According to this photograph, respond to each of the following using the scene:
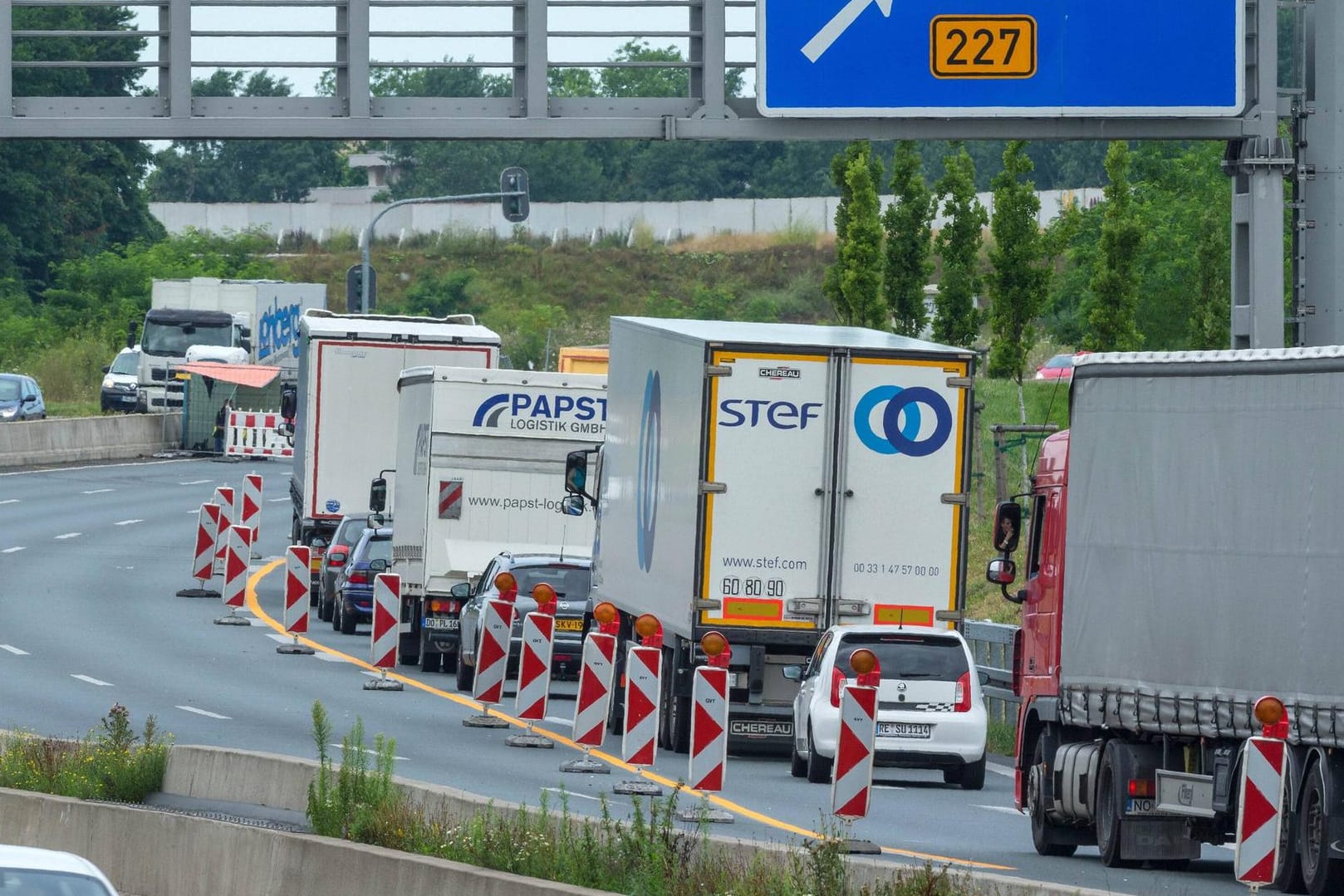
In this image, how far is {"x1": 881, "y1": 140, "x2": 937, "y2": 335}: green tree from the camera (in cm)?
4459

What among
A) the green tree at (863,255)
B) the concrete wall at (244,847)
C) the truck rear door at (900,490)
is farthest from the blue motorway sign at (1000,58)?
the green tree at (863,255)

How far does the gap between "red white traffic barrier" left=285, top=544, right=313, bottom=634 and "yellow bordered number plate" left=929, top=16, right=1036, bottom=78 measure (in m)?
15.6

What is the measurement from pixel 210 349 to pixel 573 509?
46399 mm

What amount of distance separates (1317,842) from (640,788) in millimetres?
6244

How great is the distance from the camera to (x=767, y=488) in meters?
22.1

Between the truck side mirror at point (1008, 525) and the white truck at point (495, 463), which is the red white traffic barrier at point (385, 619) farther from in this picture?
the truck side mirror at point (1008, 525)

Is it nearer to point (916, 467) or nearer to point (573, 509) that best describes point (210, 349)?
point (573, 509)

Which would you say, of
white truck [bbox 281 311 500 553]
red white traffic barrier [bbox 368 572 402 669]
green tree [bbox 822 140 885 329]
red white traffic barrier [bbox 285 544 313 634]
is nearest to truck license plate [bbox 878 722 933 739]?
red white traffic barrier [bbox 368 572 402 669]

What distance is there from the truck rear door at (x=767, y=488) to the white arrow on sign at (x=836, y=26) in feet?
14.3

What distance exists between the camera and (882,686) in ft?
69.9

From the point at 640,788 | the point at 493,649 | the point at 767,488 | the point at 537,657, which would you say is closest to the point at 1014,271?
the point at 493,649

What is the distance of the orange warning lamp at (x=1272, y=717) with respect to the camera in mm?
13484

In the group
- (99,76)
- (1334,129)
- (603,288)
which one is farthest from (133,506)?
(603,288)

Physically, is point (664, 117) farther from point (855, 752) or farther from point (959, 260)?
point (959, 260)
